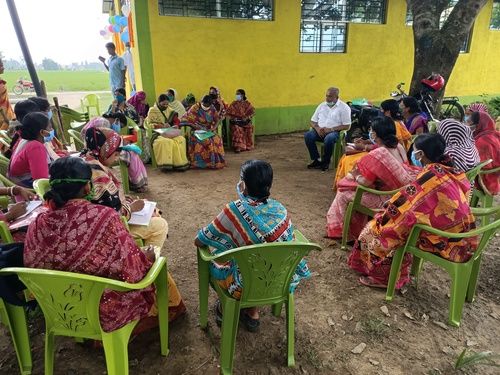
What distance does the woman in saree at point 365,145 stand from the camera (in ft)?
13.1

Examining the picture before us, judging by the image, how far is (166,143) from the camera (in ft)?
19.6

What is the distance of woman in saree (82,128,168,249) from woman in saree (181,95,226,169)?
3.41 metres

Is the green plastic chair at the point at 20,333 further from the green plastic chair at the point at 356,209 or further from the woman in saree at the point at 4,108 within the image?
the woman in saree at the point at 4,108

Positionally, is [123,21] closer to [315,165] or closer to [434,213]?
[315,165]

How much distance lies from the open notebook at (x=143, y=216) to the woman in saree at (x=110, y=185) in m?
0.03

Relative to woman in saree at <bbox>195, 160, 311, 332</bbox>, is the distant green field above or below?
below

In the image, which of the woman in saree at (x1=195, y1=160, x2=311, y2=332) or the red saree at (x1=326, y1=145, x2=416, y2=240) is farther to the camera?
the red saree at (x1=326, y1=145, x2=416, y2=240)

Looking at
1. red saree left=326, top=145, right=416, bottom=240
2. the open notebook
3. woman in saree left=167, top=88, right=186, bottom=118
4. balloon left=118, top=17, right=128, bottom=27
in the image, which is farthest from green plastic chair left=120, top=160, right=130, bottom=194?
balloon left=118, top=17, right=128, bottom=27

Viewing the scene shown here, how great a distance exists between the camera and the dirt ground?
218 centimetres

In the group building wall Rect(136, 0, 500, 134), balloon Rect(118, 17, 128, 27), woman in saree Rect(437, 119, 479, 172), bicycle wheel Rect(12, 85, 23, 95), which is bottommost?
bicycle wheel Rect(12, 85, 23, 95)

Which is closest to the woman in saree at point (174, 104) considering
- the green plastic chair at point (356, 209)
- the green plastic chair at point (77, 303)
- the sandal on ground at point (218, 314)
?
the green plastic chair at point (356, 209)

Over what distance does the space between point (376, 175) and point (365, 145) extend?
105 centimetres

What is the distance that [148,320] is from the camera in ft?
7.79

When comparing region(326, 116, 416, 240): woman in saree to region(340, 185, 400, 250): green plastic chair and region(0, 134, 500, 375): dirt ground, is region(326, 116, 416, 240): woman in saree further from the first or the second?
region(0, 134, 500, 375): dirt ground
